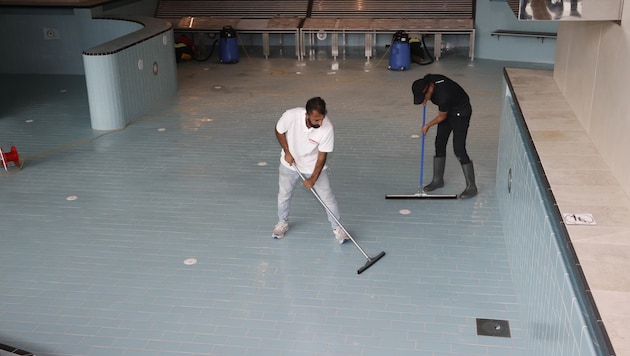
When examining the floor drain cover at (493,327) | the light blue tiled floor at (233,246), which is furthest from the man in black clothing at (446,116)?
the floor drain cover at (493,327)

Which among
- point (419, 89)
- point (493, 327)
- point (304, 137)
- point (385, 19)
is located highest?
point (419, 89)

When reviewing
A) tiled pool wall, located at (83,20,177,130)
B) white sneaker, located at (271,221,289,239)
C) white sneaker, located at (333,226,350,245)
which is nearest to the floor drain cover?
white sneaker, located at (333,226,350,245)

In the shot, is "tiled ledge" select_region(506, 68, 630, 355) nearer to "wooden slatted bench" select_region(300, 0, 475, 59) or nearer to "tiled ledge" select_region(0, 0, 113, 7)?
"wooden slatted bench" select_region(300, 0, 475, 59)

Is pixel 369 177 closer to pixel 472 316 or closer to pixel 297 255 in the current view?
pixel 297 255

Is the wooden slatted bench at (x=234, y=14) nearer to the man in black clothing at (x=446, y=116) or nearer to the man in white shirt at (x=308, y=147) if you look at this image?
the man in black clothing at (x=446, y=116)

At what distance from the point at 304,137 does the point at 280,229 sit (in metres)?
1.10

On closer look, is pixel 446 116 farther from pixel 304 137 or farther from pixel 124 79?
pixel 124 79

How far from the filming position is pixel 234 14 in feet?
53.4

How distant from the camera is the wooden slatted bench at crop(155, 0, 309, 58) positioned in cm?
1556

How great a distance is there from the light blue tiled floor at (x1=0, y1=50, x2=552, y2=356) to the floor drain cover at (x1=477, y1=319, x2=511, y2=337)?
0.07 meters

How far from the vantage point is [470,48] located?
1455 centimetres

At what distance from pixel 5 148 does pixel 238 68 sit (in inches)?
222

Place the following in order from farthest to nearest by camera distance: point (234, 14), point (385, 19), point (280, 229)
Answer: point (234, 14)
point (385, 19)
point (280, 229)

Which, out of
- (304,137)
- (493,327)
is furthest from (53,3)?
(493,327)
